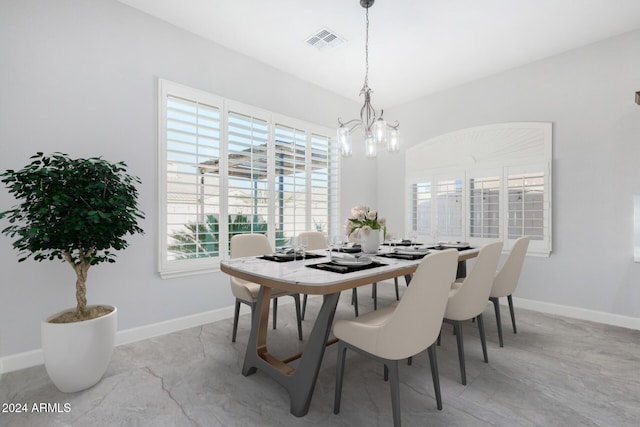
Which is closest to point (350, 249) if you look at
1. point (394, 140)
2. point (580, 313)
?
point (394, 140)

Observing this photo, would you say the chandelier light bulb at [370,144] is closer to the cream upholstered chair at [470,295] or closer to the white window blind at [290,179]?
the cream upholstered chair at [470,295]

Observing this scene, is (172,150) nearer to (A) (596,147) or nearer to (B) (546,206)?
(B) (546,206)

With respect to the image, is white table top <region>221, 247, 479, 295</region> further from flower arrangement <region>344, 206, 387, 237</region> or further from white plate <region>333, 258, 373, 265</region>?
flower arrangement <region>344, 206, 387, 237</region>

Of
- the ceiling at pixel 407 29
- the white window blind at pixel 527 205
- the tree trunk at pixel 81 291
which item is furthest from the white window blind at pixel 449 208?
the tree trunk at pixel 81 291

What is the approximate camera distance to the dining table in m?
1.61

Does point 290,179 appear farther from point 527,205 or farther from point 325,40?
point 527,205

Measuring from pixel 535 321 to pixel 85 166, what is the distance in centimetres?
428

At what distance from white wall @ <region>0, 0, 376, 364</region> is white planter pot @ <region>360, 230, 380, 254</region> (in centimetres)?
171

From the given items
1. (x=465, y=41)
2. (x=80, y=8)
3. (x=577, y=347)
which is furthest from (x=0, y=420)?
(x=465, y=41)

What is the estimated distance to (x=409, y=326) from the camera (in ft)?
4.97

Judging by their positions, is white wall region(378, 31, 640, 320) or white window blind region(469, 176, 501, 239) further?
white window blind region(469, 176, 501, 239)

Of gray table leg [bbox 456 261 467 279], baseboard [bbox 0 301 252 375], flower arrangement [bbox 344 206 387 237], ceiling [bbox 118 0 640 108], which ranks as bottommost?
baseboard [bbox 0 301 252 375]

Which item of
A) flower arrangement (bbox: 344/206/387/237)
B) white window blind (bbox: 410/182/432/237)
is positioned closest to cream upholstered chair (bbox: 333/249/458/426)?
flower arrangement (bbox: 344/206/387/237)

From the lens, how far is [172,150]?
292 centimetres
